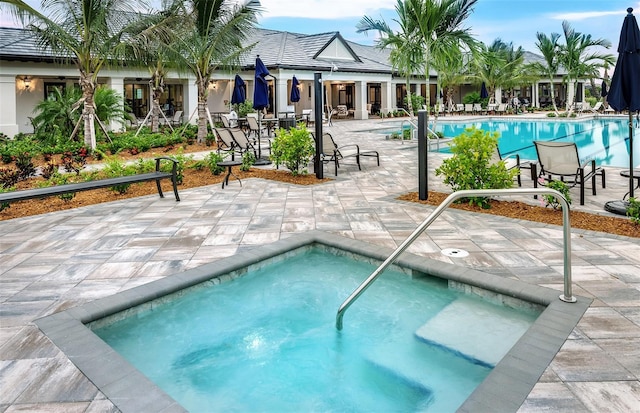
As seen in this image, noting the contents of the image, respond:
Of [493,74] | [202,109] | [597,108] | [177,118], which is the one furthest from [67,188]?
[597,108]

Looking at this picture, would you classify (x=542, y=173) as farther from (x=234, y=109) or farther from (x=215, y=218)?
(x=234, y=109)

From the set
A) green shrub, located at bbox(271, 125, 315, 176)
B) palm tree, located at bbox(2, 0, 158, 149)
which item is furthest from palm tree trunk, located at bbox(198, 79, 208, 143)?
green shrub, located at bbox(271, 125, 315, 176)

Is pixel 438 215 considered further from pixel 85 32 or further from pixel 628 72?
pixel 85 32

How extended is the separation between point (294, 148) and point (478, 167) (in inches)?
156

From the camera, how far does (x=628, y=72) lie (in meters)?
6.47

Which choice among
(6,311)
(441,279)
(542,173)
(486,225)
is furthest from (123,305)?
(542,173)

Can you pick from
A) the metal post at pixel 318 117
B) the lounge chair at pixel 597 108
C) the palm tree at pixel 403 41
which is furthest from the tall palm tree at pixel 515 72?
the metal post at pixel 318 117

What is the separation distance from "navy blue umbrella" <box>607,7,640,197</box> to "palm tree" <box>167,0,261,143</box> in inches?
474

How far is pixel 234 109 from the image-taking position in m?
25.0

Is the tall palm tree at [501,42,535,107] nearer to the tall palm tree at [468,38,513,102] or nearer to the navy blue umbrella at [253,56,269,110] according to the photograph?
the tall palm tree at [468,38,513,102]

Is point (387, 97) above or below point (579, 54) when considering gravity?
below

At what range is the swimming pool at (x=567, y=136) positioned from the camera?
1451 centimetres

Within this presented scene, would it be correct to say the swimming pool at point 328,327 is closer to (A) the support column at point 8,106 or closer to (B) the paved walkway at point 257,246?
(B) the paved walkway at point 257,246

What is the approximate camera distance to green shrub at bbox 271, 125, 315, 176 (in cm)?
982
